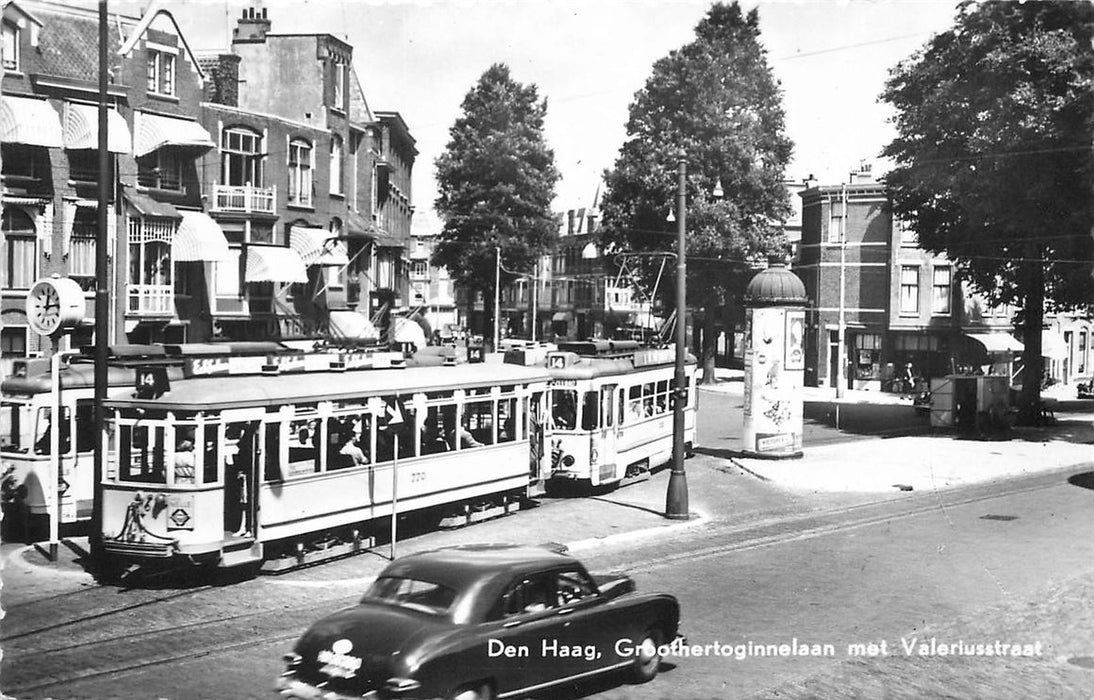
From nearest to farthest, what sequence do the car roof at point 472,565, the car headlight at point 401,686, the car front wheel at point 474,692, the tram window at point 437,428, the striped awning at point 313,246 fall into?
the car headlight at point 401,686 < the car front wheel at point 474,692 < the car roof at point 472,565 < the tram window at point 437,428 < the striped awning at point 313,246

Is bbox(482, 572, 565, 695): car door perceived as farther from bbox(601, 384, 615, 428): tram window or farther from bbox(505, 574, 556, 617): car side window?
bbox(601, 384, 615, 428): tram window

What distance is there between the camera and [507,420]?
19.8 m

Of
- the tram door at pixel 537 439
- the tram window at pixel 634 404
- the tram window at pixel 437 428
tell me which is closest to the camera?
the tram window at pixel 437 428

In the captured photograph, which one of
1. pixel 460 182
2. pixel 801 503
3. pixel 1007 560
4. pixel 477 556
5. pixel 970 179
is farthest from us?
pixel 460 182

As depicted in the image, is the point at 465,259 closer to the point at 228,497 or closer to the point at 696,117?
the point at 696,117

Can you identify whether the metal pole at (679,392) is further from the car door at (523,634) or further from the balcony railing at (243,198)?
the balcony railing at (243,198)

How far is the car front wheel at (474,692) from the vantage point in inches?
323

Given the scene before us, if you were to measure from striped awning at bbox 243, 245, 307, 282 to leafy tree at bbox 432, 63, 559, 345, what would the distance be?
979 cm

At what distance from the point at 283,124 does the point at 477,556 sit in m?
31.1

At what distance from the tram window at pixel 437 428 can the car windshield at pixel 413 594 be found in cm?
833

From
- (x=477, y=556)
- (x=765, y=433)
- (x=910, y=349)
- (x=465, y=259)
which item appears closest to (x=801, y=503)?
(x=765, y=433)

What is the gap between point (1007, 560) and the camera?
17203 mm

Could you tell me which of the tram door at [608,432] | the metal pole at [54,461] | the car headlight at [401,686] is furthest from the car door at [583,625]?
the tram door at [608,432]

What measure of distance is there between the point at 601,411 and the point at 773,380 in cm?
772
